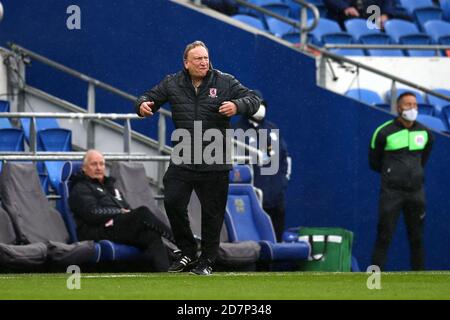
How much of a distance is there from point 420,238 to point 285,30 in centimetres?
562

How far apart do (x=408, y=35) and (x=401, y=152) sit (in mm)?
5586

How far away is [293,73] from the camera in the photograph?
17.0m

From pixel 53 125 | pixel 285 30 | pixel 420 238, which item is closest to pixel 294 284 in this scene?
pixel 420 238

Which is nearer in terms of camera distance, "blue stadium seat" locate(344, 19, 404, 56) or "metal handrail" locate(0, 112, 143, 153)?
"metal handrail" locate(0, 112, 143, 153)

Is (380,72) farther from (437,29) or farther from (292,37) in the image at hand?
(437,29)

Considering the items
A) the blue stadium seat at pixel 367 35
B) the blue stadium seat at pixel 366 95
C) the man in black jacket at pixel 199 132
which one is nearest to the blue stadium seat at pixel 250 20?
the blue stadium seat at pixel 367 35

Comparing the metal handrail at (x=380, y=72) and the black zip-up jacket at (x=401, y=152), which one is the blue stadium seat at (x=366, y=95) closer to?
the metal handrail at (x=380, y=72)

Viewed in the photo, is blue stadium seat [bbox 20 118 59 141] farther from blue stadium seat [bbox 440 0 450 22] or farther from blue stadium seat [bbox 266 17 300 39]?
blue stadium seat [bbox 440 0 450 22]

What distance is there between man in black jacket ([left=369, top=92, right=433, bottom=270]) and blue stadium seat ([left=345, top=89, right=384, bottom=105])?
2789mm

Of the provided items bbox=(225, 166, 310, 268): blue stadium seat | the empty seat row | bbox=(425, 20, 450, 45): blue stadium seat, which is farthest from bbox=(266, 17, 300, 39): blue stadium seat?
the empty seat row

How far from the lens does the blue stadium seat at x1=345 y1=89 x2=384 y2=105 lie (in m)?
18.0

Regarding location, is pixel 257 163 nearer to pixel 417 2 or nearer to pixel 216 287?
pixel 216 287

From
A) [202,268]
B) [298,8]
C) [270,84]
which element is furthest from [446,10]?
[202,268]

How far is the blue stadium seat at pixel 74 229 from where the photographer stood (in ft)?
44.5
